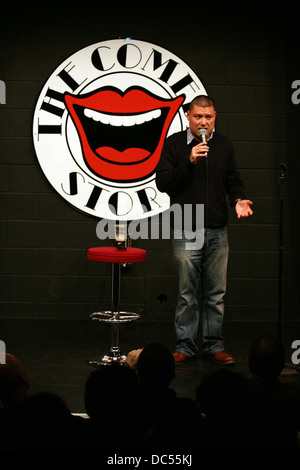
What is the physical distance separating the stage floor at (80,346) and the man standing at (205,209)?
8.1 inches

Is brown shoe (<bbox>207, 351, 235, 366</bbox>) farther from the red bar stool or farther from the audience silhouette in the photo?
the audience silhouette

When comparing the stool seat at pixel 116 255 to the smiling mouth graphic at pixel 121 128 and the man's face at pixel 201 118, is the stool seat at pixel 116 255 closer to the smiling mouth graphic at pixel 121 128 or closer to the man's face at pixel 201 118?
the man's face at pixel 201 118

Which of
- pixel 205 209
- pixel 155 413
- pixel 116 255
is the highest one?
pixel 205 209

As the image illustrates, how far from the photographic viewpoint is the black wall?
4.92 meters

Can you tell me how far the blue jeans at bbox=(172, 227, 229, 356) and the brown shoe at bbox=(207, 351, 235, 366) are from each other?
35mm

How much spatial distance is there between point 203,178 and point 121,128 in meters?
1.34

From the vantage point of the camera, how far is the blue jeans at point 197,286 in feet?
12.7

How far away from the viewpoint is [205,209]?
12.5 feet

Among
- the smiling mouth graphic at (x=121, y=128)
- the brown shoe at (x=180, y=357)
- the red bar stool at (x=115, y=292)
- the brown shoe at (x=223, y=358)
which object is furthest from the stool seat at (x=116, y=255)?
the smiling mouth graphic at (x=121, y=128)

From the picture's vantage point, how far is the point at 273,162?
16.4ft

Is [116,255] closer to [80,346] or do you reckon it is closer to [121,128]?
[80,346]

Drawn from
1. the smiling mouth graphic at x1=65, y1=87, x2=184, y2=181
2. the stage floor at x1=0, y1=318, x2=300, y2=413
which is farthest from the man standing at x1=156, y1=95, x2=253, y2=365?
the smiling mouth graphic at x1=65, y1=87, x2=184, y2=181

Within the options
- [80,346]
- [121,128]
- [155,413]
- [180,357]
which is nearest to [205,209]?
[180,357]

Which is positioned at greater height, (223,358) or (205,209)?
(205,209)
